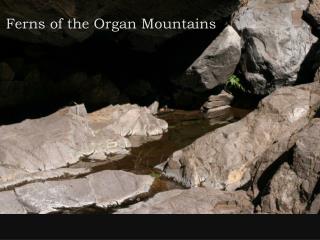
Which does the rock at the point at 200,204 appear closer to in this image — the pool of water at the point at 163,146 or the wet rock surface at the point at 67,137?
the pool of water at the point at 163,146

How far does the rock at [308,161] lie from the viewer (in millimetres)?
7680

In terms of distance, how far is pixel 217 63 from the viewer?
15977mm

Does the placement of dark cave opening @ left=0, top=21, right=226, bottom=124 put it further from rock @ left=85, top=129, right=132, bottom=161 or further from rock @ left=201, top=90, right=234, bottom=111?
rock @ left=85, top=129, right=132, bottom=161

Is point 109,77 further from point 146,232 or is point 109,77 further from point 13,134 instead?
point 146,232

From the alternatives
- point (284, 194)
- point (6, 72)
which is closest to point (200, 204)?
point (284, 194)

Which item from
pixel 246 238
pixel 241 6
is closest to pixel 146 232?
pixel 246 238

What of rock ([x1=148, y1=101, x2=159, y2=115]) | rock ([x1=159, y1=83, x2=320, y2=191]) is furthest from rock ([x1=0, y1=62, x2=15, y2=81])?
rock ([x1=159, y1=83, x2=320, y2=191])

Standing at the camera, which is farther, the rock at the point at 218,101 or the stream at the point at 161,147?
the rock at the point at 218,101

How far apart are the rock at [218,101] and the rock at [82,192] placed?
6.70 metres

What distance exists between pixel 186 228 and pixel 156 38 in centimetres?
1121

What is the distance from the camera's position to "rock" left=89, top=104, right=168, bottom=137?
13.8 m

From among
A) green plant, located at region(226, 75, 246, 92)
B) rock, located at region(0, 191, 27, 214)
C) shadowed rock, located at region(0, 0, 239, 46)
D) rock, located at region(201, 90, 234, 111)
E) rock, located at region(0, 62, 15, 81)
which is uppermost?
shadowed rock, located at region(0, 0, 239, 46)

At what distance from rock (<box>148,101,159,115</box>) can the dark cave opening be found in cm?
21

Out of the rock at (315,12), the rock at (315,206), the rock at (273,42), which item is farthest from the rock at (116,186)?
the rock at (315,12)
